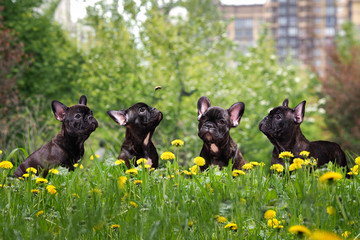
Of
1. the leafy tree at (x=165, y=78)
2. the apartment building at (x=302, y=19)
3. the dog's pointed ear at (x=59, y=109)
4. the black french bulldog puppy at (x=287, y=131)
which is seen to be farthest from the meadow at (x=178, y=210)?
the apartment building at (x=302, y=19)

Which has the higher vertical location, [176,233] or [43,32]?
[43,32]

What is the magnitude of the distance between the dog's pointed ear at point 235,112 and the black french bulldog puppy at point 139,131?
803 mm

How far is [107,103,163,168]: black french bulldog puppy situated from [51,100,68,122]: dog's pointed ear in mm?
546

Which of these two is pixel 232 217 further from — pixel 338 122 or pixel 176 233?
pixel 338 122

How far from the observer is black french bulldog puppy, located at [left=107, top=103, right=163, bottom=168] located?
4828 millimetres

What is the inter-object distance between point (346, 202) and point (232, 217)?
92 centimetres

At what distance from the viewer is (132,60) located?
13055 millimetres

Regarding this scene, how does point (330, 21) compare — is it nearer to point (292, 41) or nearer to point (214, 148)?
point (292, 41)

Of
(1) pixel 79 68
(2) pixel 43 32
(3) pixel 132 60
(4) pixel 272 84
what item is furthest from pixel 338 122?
(2) pixel 43 32

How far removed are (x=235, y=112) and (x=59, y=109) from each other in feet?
6.51

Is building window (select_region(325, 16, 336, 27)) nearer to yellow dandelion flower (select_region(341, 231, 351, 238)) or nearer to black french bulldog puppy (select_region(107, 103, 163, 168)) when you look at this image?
black french bulldog puppy (select_region(107, 103, 163, 168))

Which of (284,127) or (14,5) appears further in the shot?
(14,5)

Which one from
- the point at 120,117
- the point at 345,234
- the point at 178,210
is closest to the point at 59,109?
the point at 120,117

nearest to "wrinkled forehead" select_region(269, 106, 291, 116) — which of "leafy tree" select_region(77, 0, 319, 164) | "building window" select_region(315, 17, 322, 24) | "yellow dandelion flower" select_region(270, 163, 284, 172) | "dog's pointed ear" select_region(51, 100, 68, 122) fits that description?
"yellow dandelion flower" select_region(270, 163, 284, 172)
